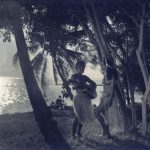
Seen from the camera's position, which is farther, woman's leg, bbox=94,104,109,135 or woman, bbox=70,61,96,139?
woman, bbox=70,61,96,139

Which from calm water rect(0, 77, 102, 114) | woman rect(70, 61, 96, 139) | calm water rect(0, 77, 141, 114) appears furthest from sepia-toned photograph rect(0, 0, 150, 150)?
calm water rect(0, 77, 102, 114)

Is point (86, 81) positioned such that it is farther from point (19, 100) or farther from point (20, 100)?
point (20, 100)

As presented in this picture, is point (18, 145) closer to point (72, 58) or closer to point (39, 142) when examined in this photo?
point (39, 142)

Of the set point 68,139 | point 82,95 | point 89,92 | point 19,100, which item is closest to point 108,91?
point 89,92

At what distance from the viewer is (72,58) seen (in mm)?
23125

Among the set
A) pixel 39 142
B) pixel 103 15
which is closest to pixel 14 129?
pixel 39 142

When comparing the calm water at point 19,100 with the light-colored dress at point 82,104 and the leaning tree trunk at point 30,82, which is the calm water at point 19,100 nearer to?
the leaning tree trunk at point 30,82

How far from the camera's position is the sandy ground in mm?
10445

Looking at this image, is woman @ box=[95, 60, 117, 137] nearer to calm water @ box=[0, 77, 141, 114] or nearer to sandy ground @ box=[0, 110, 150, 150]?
sandy ground @ box=[0, 110, 150, 150]

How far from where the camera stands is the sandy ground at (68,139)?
34.3 ft

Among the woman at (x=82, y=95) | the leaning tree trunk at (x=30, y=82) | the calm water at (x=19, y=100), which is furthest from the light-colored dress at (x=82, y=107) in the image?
the calm water at (x=19, y=100)

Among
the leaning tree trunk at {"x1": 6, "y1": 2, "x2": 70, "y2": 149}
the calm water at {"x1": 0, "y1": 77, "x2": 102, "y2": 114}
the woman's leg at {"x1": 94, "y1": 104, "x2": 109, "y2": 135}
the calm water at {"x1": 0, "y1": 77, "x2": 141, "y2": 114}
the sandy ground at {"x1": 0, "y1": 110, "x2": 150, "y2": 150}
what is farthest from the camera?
the calm water at {"x1": 0, "y1": 77, "x2": 102, "y2": 114}

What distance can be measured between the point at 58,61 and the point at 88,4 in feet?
37.2

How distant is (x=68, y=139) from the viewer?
1148 centimetres
